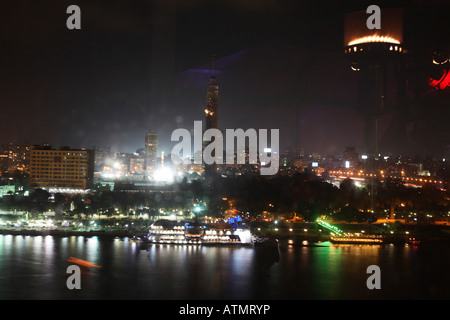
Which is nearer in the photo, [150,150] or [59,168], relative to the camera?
[59,168]

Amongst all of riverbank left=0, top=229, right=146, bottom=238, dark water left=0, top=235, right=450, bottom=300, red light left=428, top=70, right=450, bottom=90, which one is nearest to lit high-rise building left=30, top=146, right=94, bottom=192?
riverbank left=0, top=229, right=146, bottom=238

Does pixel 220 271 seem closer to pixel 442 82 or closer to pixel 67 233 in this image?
pixel 67 233

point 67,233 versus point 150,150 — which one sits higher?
point 150,150

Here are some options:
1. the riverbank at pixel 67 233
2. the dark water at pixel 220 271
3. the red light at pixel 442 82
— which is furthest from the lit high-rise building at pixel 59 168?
the red light at pixel 442 82

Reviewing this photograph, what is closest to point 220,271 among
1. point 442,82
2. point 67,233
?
point 67,233

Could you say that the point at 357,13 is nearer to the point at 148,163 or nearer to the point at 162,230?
the point at 162,230

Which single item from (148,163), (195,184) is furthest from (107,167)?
(195,184)
